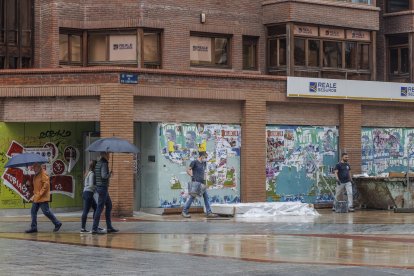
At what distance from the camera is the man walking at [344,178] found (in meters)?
28.9

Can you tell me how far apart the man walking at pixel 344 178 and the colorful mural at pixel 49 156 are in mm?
7896

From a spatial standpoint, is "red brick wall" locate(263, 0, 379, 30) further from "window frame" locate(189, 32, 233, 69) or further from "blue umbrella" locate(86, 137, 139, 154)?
"blue umbrella" locate(86, 137, 139, 154)

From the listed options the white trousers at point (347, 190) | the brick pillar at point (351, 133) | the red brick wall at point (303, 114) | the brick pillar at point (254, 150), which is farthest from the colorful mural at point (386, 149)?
the brick pillar at point (254, 150)

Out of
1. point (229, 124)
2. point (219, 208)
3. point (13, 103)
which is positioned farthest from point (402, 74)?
point (13, 103)

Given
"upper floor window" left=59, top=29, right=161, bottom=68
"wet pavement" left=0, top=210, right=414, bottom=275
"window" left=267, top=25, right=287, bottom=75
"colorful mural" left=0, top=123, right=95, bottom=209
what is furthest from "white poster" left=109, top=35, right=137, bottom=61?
"wet pavement" left=0, top=210, right=414, bottom=275

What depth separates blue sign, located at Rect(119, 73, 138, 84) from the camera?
26281 mm

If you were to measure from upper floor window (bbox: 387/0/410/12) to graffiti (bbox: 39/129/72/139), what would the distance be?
14232 mm

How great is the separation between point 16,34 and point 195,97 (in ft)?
20.3

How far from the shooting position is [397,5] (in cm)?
3525

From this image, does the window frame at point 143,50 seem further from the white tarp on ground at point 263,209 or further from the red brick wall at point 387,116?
the red brick wall at point 387,116

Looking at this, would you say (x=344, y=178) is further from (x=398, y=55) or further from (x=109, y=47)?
(x=109, y=47)

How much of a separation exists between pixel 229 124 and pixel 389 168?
7070 millimetres

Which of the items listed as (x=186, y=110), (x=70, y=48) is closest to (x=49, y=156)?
(x=70, y=48)

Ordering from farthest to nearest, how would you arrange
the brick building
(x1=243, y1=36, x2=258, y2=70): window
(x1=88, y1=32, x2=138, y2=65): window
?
(x1=243, y1=36, x2=258, y2=70): window < (x1=88, y1=32, x2=138, y2=65): window < the brick building
